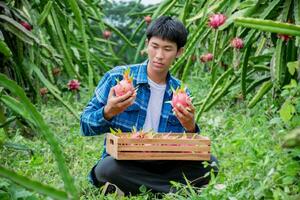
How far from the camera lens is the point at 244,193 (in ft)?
6.68

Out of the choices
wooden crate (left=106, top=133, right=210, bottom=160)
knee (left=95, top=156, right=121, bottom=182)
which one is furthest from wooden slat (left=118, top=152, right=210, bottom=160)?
knee (left=95, top=156, right=121, bottom=182)

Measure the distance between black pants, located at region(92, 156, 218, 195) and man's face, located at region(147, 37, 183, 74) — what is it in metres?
0.40

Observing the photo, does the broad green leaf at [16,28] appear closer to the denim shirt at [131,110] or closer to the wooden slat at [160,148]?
the denim shirt at [131,110]

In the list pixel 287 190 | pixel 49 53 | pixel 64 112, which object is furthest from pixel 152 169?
pixel 64 112

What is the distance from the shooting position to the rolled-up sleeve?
2.79 meters

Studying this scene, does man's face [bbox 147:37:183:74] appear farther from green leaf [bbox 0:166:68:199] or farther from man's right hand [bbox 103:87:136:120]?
green leaf [bbox 0:166:68:199]

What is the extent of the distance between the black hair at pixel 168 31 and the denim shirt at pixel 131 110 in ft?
0.51

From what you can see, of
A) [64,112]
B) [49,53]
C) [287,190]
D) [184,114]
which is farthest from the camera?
[64,112]

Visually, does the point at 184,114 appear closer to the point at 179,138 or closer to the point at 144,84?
the point at 179,138

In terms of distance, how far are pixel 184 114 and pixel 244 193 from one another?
69cm

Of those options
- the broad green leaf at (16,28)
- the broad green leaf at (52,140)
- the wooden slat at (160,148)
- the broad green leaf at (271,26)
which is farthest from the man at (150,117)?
the broad green leaf at (52,140)

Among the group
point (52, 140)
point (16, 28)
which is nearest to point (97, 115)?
point (16, 28)

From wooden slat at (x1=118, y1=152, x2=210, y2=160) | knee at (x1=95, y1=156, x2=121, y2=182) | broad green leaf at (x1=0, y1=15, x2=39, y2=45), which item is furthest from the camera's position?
broad green leaf at (x1=0, y1=15, x2=39, y2=45)

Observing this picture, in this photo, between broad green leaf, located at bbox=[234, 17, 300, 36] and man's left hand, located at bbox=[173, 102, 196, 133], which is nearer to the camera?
broad green leaf, located at bbox=[234, 17, 300, 36]
